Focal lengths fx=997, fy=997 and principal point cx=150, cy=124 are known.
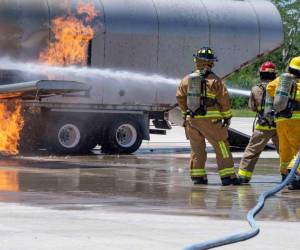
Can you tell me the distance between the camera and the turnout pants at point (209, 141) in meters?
14.3

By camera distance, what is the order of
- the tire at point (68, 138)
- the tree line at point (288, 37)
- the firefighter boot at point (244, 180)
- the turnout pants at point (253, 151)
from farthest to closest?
the tree line at point (288, 37), the tire at point (68, 138), the turnout pants at point (253, 151), the firefighter boot at point (244, 180)

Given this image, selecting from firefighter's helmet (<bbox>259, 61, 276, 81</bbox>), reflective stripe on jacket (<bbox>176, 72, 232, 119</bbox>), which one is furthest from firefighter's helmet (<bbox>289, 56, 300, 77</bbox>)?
→ firefighter's helmet (<bbox>259, 61, 276, 81</bbox>)

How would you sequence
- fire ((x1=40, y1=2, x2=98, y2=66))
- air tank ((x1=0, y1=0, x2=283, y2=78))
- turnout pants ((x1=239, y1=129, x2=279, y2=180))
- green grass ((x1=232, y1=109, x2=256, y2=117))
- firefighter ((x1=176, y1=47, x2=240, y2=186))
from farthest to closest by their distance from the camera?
green grass ((x1=232, y1=109, x2=256, y2=117))
fire ((x1=40, y1=2, x2=98, y2=66))
air tank ((x1=0, y1=0, x2=283, y2=78))
turnout pants ((x1=239, y1=129, x2=279, y2=180))
firefighter ((x1=176, y1=47, x2=240, y2=186))

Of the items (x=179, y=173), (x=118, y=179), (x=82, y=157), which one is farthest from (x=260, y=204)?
(x=82, y=157)

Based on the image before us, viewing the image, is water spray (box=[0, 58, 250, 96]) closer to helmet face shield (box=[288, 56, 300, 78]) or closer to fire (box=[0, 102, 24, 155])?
fire (box=[0, 102, 24, 155])

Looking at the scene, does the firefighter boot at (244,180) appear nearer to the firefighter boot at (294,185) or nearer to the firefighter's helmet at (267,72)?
the firefighter boot at (294,185)

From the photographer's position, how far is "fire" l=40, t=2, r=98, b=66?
21.4m

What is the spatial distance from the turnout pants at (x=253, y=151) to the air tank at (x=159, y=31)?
7.68 m

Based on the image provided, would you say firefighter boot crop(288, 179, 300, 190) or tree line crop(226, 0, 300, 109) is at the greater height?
tree line crop(226, 0, 300, 109)

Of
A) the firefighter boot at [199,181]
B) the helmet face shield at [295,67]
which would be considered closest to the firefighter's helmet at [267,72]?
the helmet face shield at [295,67]

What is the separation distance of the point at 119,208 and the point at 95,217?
3.21ft

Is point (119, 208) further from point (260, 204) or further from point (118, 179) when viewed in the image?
point (118, 179)

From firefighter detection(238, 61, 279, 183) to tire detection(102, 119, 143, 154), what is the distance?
805 cm

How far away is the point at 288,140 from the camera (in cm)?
1386
